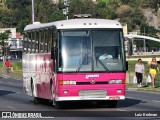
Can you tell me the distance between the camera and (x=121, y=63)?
1057 inches

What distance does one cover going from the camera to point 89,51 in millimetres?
26719

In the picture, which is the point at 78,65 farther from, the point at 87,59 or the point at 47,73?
the point at 47,73

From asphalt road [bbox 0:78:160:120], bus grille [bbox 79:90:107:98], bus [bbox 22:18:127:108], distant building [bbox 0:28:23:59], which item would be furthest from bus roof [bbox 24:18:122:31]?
distant building [bbox 0:28:23:59]

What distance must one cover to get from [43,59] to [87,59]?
9.31 ft

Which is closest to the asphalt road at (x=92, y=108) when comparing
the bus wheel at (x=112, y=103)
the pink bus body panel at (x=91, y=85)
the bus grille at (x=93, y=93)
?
the bus wheel at (x=112, y=103)

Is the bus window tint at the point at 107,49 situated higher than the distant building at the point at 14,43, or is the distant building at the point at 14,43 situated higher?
the bus window tint at the point at 107,49

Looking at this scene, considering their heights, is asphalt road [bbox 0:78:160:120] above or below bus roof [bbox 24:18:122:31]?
below

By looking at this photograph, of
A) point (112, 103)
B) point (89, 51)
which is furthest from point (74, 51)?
point (112, 103)

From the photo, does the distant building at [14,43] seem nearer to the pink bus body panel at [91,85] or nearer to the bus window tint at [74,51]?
the bus window tint at [74,51]

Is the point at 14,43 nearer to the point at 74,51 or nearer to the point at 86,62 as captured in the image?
the point at 74,51

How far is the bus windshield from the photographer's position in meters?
26.6

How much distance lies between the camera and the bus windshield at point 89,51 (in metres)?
26.6

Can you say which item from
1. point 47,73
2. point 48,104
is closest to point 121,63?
point 47,73

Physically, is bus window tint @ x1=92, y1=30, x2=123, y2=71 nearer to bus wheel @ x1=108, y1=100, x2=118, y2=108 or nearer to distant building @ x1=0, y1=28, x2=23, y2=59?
bus wheel @ x1=108, y1=100, x2=118, y2=108
